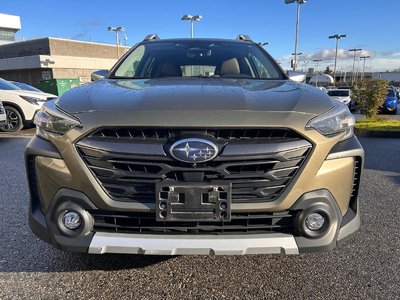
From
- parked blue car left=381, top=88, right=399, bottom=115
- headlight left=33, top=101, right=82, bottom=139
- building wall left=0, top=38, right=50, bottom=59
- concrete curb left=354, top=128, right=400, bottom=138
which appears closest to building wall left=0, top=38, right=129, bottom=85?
building wall left=0, top=38, right=50, bottom=59

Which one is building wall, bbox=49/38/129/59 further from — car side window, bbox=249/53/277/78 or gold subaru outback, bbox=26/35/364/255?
gold subaru outback, bbox=26/35/364/255

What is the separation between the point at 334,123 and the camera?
84.1 inches

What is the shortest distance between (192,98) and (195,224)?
731 millimetres

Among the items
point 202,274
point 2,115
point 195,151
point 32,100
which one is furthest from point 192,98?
point 32,100

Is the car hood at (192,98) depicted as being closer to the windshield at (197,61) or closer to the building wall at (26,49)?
the windshield at (197,61)

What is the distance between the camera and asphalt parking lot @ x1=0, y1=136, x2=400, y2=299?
7.68ft

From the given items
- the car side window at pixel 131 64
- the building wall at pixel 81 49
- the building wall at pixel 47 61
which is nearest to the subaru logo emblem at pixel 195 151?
the car side window at pixel 131 64

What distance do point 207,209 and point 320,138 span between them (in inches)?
29.6

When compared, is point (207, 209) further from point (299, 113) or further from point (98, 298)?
point (98, 298)

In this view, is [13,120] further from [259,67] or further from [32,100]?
[259,67]

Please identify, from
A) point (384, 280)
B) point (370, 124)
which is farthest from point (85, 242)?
point (370, 124)

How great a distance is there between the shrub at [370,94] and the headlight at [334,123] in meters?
9.96

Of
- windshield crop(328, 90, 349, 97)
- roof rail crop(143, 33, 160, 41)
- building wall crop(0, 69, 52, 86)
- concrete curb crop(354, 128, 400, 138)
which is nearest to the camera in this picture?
roof rail crop(143, 33, 160, 41)

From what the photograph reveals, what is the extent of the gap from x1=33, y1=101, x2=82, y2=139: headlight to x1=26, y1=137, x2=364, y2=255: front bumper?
73 mm
